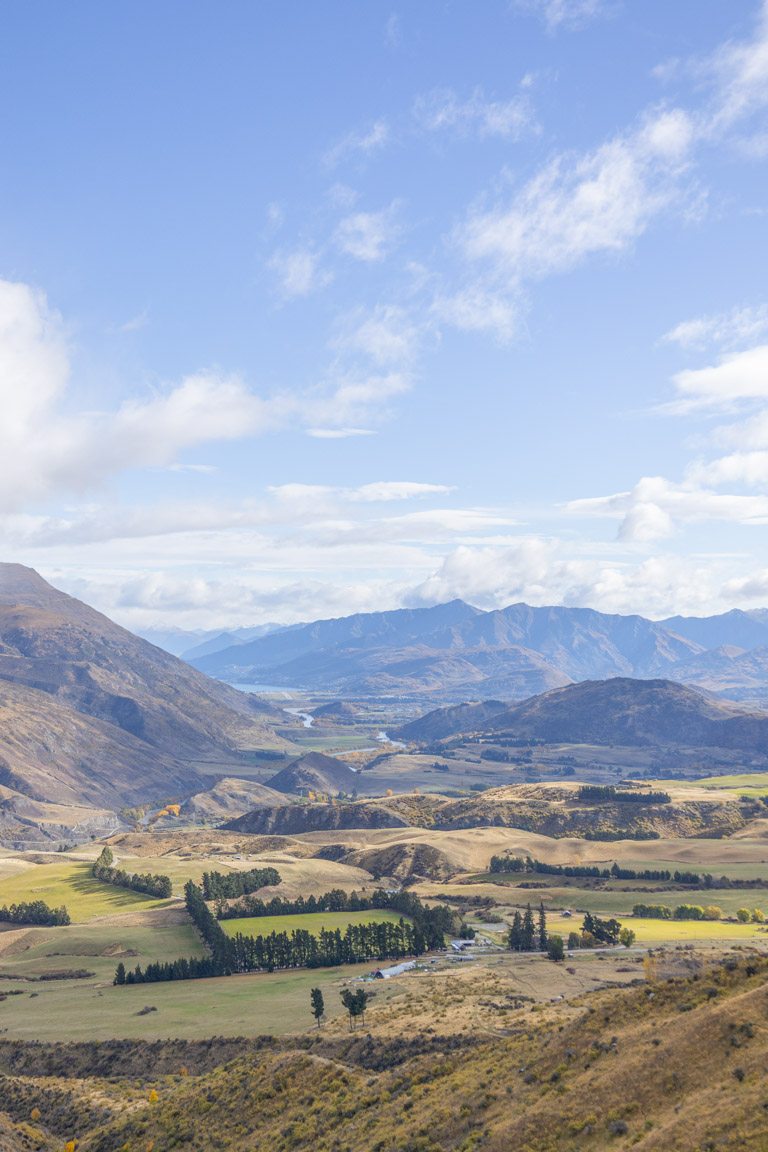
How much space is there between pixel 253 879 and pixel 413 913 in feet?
174

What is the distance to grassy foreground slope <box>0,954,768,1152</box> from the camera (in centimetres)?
4219

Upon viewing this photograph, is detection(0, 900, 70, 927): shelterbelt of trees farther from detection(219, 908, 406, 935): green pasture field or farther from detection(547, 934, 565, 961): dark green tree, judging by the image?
detection(547, 934, 565, 961): dark green tree

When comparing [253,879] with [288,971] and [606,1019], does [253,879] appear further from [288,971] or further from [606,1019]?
[606,1019]

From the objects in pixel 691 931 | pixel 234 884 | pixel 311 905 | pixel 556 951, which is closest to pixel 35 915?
pixel 234 884

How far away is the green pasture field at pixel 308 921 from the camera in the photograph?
153 meters

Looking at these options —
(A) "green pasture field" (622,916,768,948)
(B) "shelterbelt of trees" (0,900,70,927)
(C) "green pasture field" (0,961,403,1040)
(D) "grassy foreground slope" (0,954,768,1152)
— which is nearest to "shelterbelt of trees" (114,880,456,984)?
(C) "green pasture field" (0,961,403,1040)

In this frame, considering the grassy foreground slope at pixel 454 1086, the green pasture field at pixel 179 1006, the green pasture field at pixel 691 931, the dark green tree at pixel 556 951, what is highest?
the grassy foreground slope at pixel 454 1086

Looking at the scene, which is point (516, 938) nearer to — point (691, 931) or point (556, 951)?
point (556, 951)

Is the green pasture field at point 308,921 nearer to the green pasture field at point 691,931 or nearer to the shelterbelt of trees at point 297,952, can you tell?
the shelterbelt of trees at point 297,952

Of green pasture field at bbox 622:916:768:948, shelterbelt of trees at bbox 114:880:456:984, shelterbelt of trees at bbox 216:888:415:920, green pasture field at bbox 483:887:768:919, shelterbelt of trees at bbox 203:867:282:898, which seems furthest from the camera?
shelterbelt of trees at bbox 203:867:282:898

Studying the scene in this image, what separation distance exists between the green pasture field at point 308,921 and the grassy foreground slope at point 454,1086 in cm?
6892

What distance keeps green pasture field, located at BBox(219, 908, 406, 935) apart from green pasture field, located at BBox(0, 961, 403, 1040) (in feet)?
99.5

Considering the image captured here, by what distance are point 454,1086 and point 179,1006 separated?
60.0 metres

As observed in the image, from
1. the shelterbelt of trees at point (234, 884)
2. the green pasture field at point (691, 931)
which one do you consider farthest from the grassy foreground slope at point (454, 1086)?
the shelterbelt of trees at point (234, 884)
